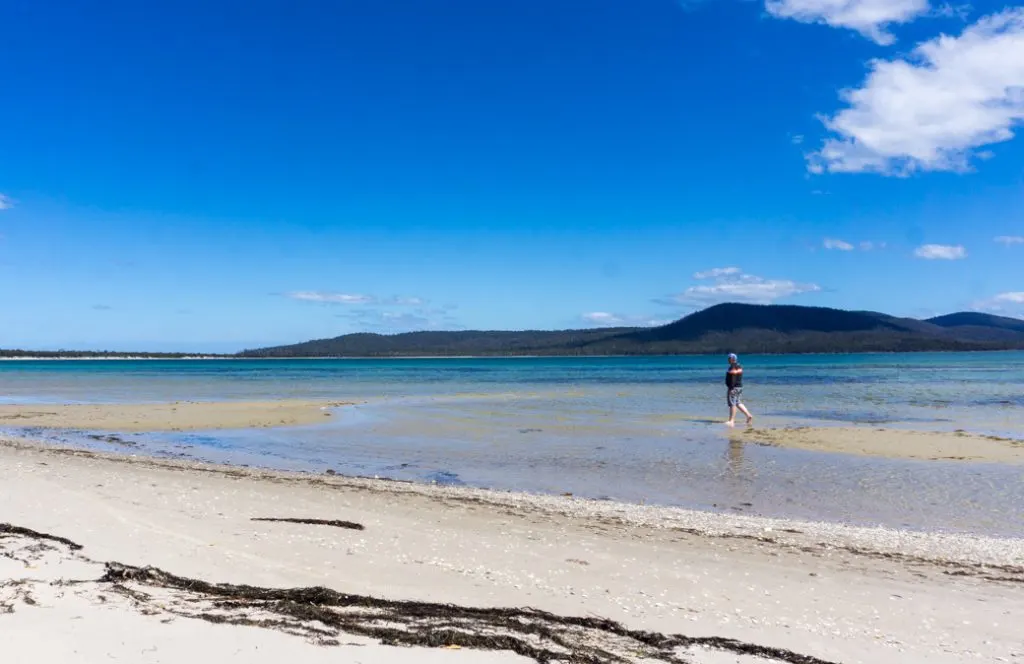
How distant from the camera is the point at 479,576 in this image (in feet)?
23.3

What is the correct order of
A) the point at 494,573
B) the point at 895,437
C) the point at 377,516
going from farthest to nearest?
the point at 895,437 → the point at 377,516 → the point at 494,573

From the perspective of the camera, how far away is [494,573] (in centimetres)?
721

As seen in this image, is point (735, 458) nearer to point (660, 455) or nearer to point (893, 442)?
point (660, 455)

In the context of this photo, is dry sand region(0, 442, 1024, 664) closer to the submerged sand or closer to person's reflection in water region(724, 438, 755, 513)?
person's reflection in water region(724, 438, 755, 513)

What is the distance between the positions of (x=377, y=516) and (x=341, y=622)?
182 inches

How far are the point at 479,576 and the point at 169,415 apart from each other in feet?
81.4

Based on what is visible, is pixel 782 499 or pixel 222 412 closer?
pixel 782 499

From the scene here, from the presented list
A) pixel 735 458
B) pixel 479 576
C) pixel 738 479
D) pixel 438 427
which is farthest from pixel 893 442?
pixel 479 576

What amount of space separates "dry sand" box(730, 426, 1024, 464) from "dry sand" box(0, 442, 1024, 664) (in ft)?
27.0

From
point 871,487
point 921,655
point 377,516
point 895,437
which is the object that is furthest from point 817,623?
point 895,437

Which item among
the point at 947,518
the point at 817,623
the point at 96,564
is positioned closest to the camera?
the point at 817,623

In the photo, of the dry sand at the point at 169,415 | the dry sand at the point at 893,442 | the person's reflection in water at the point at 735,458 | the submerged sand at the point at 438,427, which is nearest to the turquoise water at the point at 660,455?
the person's reflection in water at the point at 735,458

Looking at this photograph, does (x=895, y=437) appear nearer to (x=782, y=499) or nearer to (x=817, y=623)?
(x=782, y=499)

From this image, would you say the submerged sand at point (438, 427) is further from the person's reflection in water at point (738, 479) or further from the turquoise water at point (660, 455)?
the person's reflection in water at point (738, 479)
